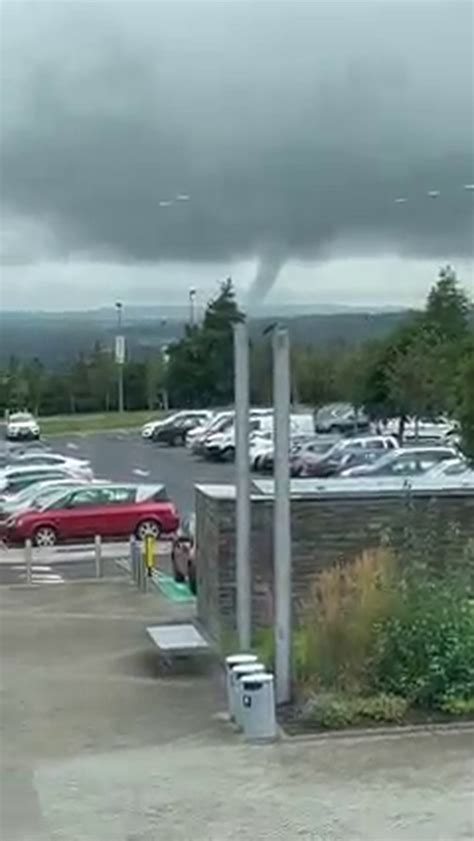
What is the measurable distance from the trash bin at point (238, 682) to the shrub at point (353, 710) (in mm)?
572

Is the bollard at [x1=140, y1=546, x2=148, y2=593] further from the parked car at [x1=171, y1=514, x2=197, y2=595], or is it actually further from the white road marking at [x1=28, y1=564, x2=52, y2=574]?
the white road marking at [x1=28, y1=564, x2=52, y2=574]

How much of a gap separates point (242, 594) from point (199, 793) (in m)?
4.57

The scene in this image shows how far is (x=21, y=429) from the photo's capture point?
64.1 meters

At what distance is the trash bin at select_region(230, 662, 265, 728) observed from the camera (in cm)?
1258


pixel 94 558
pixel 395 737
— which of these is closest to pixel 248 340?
pixel 395 737

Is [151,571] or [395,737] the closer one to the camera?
[395,737]

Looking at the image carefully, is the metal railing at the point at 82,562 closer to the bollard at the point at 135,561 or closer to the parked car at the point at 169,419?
the bollard at the point at 135,561

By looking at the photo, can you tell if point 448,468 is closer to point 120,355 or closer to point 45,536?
point 45,536

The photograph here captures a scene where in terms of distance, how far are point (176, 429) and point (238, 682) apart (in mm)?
51901

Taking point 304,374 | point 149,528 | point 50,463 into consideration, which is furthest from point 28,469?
point 304,374

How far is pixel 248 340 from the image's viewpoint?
15.3 metres

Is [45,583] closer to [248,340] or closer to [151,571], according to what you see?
[151,571]

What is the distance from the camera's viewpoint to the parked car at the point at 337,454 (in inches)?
1745

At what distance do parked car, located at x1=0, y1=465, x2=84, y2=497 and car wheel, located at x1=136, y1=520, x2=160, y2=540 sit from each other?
21.9 ft
